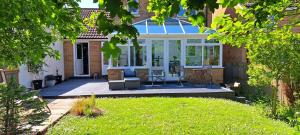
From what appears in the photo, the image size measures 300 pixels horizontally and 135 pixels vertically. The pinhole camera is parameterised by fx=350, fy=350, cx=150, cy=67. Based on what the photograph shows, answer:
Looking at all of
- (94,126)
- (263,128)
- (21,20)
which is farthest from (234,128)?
(21,20)

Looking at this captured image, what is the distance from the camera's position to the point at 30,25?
A: 546 centimetres

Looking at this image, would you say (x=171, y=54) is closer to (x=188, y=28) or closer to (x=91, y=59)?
(x=188, y=28)

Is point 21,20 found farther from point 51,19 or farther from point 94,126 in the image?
point 94,126

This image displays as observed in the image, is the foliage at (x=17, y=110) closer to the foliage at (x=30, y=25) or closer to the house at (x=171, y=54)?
the foliage at (x=30, y=25)

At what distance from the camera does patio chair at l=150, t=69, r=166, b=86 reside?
72.0 ft

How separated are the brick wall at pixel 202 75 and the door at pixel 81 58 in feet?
30.3

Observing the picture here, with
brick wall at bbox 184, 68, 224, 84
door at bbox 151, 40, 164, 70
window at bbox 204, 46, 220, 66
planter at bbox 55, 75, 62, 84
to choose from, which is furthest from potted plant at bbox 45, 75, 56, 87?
window at bbox 204, 46, 220, 66

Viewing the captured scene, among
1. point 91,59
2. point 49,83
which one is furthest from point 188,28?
point 49,83

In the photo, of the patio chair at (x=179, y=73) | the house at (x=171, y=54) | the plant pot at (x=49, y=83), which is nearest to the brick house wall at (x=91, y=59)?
the house at (x=171, y=54)

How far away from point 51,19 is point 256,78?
1070 centimetres

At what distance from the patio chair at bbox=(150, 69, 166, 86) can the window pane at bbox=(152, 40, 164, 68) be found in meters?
0.95

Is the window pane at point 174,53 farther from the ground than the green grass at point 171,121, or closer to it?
farther from the ground

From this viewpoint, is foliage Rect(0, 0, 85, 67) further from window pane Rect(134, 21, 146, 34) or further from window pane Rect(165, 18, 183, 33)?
window pane Rect(165, 18, 183, 33)

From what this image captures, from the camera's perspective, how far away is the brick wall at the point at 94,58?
90.7 feet
